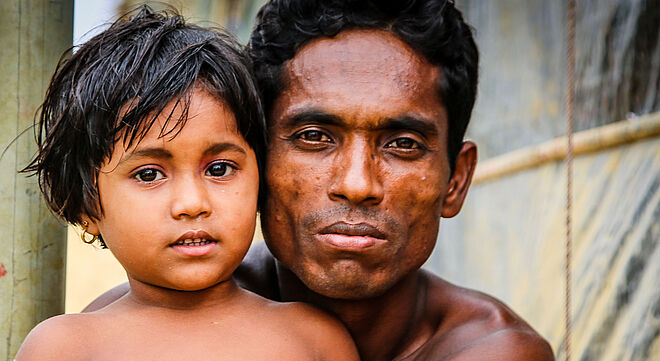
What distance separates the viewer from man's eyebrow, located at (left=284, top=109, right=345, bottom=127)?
2387 millimetres

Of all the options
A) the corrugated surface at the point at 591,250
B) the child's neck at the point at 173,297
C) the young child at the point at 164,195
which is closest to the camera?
the young child at the point at 164,195

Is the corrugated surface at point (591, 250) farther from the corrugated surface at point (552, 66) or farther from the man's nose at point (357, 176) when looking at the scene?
the man's nose at point (357, 176)

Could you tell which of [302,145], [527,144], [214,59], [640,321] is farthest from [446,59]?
[527,144]

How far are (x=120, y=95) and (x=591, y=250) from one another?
285cm

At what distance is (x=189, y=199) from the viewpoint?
197 centimetres

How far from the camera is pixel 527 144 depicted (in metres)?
5.22

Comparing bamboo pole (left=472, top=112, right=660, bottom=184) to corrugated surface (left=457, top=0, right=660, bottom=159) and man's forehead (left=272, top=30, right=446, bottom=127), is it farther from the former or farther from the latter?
man's forehead (left=272, top=30, right=446, bottom=127)

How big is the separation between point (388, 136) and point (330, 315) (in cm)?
50

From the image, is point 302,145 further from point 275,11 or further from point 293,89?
point 275,11

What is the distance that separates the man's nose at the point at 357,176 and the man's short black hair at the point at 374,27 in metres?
0.30

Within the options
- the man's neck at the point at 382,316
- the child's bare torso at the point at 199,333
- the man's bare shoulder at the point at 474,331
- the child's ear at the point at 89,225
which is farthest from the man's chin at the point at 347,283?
the child's ear at the point at 89,225

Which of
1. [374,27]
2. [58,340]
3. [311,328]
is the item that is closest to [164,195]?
[58,340]

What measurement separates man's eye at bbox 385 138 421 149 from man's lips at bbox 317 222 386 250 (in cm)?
26

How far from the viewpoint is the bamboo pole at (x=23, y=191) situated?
2262 millimetres
